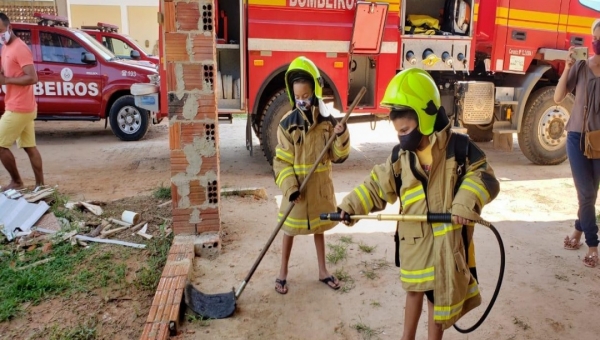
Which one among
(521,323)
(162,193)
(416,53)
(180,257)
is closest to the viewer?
(521,323)

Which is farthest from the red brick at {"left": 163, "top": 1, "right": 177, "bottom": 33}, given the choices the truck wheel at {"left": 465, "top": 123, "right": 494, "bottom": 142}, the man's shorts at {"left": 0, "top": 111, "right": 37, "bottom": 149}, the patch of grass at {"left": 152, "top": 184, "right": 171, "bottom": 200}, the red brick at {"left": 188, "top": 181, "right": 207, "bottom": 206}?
the truck wheel at {"left": 465, "top": 123, "right": 494, "bottom": 142}

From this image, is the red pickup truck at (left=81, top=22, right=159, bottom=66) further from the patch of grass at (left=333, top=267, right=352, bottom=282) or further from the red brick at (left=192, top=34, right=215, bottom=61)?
the patch of grass at (left=333, top=267, right=352, bottom=282)

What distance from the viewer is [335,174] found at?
7.55m

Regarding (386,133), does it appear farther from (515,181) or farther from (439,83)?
(515,181)

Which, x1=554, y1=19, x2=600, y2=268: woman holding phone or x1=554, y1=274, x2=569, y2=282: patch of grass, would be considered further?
x1=554, y1=19, x2=600, y2=268: woman holding phone

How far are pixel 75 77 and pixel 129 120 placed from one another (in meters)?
1.28

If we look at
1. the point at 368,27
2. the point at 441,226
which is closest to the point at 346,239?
the point at 441,226

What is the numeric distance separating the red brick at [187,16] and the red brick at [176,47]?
0.24 feet

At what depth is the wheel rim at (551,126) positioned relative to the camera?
A: 8078 millimetres

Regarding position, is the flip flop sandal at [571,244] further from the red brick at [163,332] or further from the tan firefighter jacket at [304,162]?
the red brick at [163,332]

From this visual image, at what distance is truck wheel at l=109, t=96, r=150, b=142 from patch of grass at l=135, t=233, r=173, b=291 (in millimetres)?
5853

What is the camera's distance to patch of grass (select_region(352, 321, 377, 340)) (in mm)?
3263

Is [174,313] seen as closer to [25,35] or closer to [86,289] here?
[86,289]

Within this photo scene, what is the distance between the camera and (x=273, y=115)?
714cm
